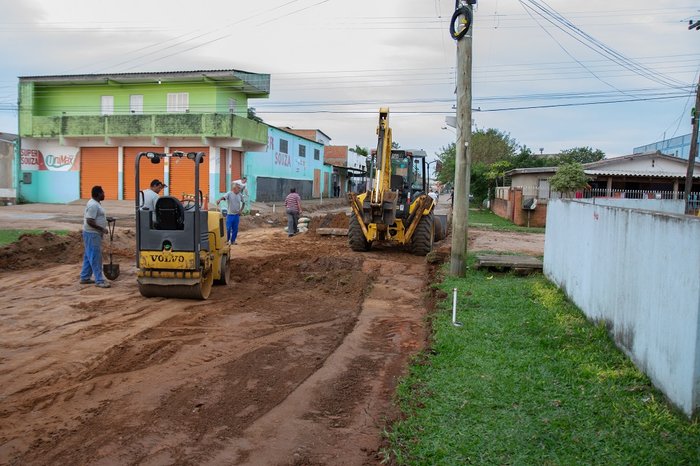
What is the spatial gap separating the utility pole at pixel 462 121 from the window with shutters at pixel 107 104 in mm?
27774

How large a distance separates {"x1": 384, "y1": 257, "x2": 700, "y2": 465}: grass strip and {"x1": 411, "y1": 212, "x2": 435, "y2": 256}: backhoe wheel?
7.71 metres

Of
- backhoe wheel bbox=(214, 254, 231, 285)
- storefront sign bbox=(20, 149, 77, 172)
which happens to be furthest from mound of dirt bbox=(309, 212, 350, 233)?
storefront sign bbox=(20, 149, 77, 172)

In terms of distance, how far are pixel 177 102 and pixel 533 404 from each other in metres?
31.5

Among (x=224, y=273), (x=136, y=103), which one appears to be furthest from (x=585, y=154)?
(x=224, y=273)

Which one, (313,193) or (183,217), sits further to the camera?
(313,193)

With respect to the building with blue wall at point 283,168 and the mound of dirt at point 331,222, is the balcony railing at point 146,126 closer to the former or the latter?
the building with blue wall at point 283,168

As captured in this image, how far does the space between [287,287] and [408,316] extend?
2.92m

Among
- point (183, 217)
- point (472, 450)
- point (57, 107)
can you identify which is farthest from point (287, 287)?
point (57, 107)

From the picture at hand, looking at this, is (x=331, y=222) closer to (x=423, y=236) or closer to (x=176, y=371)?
(x=423, y=236)

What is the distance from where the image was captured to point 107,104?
3372 cm

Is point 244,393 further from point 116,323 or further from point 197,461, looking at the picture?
point 116,323

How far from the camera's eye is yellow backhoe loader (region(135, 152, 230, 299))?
9188 mm

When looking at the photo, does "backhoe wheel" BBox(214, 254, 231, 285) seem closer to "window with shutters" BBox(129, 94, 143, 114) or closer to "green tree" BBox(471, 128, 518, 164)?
"window with shutters" BBox(129, 94, 143, 114)

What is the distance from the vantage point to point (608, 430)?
14.2ft
